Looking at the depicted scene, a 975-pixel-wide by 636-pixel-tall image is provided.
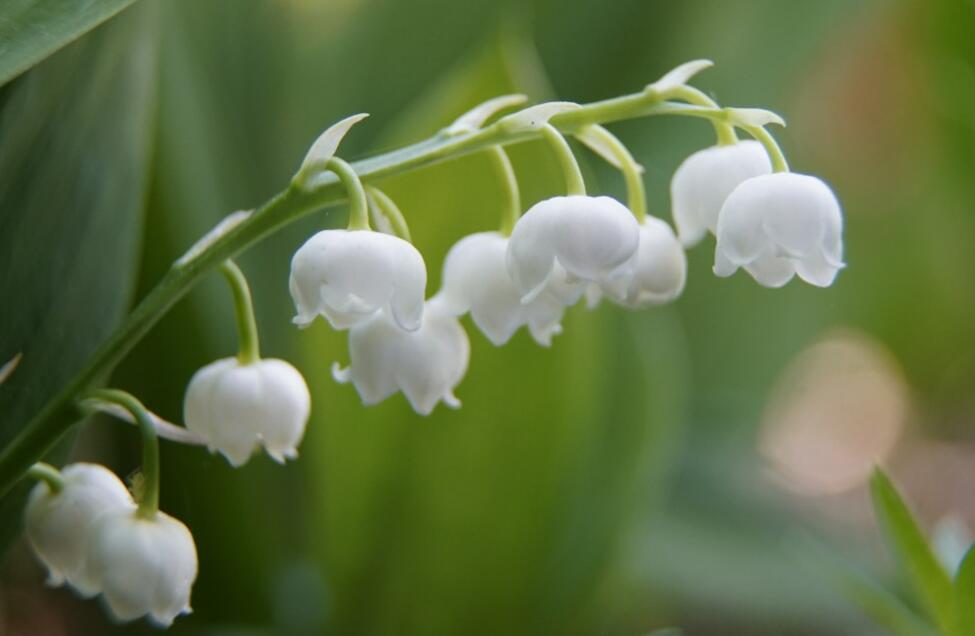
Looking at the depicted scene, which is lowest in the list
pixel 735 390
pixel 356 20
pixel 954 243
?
pixel 735 390

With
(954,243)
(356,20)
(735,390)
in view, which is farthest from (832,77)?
(356,20)

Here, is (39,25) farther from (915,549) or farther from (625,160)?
(915,549)

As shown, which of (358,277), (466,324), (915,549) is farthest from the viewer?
(466,324)

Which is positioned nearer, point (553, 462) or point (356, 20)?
point (553, 462)

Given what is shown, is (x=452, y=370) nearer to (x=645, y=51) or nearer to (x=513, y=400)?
(x=513, y=400)

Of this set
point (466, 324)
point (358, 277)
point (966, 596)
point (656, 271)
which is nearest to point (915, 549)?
point (966, 596)

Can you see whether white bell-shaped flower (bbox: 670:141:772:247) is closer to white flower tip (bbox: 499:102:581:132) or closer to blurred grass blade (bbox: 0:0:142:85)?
white flower tip (bbox: 499:102:581:132)

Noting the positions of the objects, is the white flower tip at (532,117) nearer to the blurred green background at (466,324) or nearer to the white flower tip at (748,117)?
the white flower tip at (748,117)
